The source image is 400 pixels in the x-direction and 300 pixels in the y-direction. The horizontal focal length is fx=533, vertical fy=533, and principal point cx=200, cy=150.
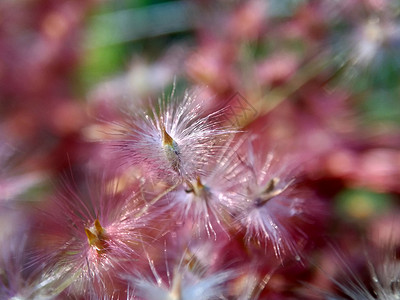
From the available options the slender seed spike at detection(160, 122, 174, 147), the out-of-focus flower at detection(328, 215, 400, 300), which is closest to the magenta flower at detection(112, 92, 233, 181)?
the slender seed spike at detection(160, 122, 174, 147)

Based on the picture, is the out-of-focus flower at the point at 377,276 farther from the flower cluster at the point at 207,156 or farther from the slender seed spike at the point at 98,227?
the slender seed spike at the point at 98,227

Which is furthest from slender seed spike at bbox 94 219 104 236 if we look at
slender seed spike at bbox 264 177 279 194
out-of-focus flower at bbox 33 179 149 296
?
slender seed spike at bbox 264 177 279 194

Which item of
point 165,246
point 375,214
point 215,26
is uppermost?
point 215,26

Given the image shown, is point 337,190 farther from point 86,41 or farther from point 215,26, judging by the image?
point 86,41

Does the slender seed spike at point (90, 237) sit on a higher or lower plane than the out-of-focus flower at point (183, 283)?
higher

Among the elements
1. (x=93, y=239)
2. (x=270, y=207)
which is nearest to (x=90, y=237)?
(x=93, y=239)

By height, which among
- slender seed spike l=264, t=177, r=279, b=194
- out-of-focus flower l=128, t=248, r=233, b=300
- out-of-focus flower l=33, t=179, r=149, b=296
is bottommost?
out-of-focus flower l=128, t=248, r=233, b=300

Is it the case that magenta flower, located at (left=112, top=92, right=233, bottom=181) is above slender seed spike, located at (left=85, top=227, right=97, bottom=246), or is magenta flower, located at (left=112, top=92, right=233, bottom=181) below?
above

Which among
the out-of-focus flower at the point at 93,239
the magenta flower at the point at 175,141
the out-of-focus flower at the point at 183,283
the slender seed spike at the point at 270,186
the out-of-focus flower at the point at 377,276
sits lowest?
the out-of-focus flower at the point at 377,276

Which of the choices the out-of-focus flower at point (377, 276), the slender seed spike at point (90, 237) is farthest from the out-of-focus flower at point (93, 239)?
the out-of-focus flower at point (377, 276)

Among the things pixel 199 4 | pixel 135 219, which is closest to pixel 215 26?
pixel 199 4

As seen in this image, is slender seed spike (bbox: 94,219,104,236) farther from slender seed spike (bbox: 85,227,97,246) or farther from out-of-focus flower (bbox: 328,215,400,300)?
out-of-focus flower (bbox: 328,215,400,300)
